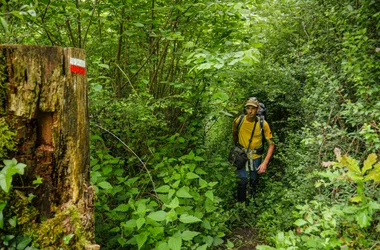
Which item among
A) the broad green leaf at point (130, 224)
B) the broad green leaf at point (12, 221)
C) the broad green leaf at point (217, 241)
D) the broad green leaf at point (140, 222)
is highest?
the broad green leaf at point (12, 221)

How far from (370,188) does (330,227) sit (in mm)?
630

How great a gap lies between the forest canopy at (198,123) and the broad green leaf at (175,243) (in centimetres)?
1

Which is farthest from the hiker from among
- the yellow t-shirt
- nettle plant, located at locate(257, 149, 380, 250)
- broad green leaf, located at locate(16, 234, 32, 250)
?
broad green leaf, located at locate(16, 234, 32, 250)

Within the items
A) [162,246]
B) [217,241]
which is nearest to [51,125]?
[162,246]

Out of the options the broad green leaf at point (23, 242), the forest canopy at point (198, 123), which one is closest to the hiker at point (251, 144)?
the forest canopy at point (198, 123)

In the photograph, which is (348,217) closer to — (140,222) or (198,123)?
(140,222)

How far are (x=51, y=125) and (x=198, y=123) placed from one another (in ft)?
10.2

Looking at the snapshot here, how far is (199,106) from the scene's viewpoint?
4.71 m

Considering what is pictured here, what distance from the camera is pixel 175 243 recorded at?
9.27 feet

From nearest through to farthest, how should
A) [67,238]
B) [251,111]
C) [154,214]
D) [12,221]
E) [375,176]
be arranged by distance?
1. [12,221]
2. [67,238]
3. [375,176]
4. [154,214]
5. [251,111]

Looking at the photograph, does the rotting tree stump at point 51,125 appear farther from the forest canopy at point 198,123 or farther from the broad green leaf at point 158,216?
the broad green leaf at point 158,216

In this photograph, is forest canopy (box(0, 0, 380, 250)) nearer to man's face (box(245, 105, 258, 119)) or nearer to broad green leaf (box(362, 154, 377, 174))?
broad green leaf (box(362, 154, 377, 174))

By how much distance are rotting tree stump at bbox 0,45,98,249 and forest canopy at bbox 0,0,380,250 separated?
11 centimetres

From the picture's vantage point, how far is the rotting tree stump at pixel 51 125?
1.86m
